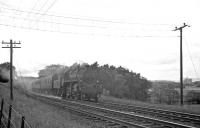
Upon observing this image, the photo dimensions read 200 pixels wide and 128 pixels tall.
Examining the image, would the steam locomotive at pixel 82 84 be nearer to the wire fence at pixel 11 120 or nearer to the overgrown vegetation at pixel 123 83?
the overgrown vegetation at pixel 123 83

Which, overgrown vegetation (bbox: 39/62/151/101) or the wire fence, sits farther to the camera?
overgrown vegetation (bbox: 39/62/151/101)

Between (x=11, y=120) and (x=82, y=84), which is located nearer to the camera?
(x=11, y=120)

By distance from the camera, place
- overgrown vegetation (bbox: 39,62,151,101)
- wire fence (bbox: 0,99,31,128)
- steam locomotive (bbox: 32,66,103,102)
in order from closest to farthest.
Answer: wire fence (bbox: 0,99,31,128) → steam locomotive (bbox: 32,66,103,102) → overgrown vegetation (bbox: 39,62,151,101)

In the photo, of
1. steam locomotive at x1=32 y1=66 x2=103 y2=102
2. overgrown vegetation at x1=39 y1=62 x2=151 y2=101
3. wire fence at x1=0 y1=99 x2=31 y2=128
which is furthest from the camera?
overgrown vegetation at x1=39 y1=62 x2=151 y2=101

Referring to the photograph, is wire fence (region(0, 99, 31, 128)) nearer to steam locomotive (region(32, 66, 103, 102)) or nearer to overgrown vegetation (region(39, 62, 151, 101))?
steam locomotive (region(32, 66, 103, 102))

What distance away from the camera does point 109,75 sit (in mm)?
41375

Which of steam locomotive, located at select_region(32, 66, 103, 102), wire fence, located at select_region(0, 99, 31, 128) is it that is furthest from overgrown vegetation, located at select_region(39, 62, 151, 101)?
wire fence, located at select_region(0, 99, 31, 128)

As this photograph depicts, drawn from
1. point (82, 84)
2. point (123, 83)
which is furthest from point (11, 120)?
point (123, 83)

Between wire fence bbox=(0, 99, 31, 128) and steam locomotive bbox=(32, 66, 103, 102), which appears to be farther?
steam locomotive bbox=(32, 66, 103, 102)

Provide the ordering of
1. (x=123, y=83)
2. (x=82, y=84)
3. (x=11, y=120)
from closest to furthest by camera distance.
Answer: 1. (x=11, y=120)
2. (x=82, y=84)
3. (x=123, y=83)

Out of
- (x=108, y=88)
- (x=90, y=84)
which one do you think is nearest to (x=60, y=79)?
(x=90, y=84)

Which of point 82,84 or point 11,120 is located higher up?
point 82,84

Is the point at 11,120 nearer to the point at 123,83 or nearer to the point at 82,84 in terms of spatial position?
the point at 82,84

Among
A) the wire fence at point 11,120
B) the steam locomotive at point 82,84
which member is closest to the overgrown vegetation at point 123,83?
the steam locomotive at point 82,84
